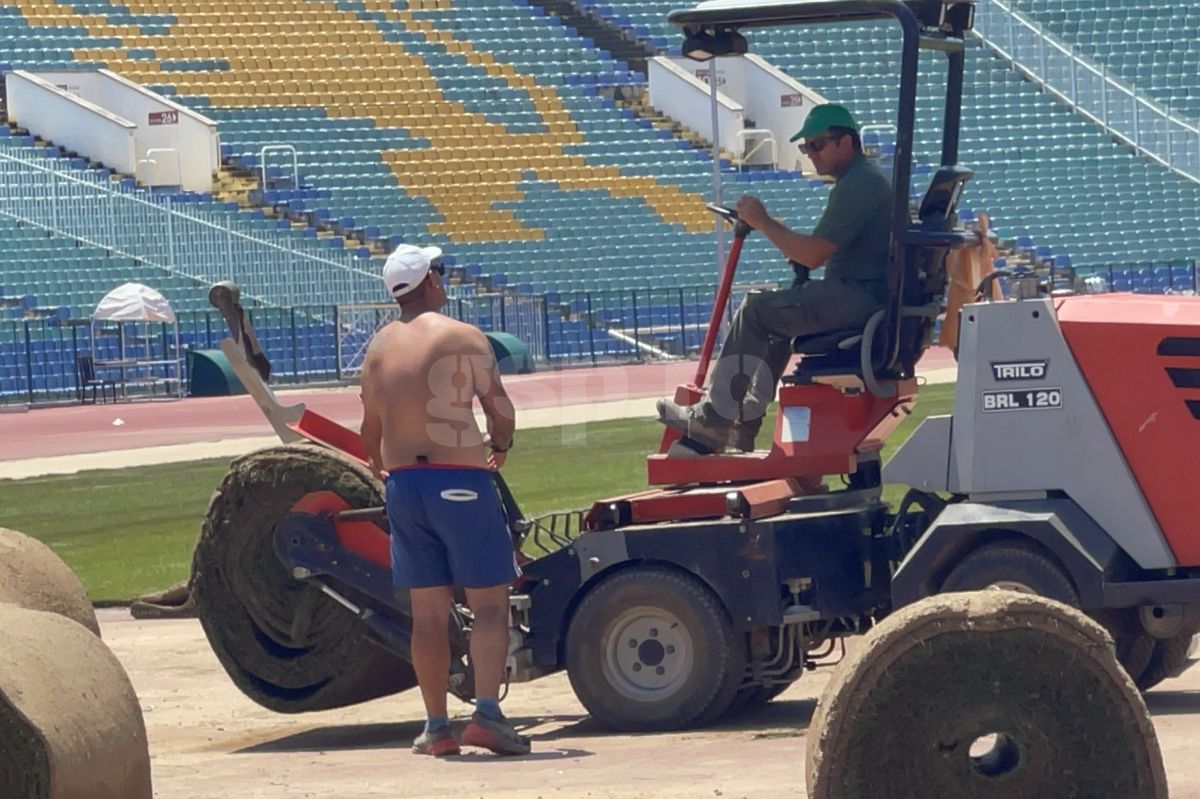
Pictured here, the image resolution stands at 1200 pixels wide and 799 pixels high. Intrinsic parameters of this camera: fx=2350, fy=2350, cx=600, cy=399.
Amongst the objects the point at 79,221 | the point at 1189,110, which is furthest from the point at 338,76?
the point at 1189,110

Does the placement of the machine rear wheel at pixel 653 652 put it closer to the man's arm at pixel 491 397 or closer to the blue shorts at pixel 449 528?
the blue shorts at pixel 449 528

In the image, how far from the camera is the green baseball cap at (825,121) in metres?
9.00

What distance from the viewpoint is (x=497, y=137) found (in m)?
43.9

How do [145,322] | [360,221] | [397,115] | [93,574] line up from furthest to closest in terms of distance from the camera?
1. [397,115]
2. [360,221]
3. [145,322]
4. [93,574]

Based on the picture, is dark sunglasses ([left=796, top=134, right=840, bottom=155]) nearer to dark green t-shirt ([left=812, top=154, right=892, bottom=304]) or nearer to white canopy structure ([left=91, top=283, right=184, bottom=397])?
dark green t-shirt ([left=812, top=154, right=892, bottom=304])

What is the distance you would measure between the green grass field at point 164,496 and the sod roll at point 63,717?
670 centimetres

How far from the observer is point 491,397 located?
27.4ft

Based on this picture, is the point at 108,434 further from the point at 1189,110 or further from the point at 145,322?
the point at 1189,110

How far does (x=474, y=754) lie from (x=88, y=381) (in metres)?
26.9

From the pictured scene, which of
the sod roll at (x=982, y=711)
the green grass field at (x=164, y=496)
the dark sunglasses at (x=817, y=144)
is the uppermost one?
the dark sunglasses at (x=817, y=144)

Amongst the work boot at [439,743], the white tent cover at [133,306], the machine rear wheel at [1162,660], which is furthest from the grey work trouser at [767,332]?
the white tent cover at [133,306]

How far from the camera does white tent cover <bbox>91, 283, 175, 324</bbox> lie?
3347 centimetres

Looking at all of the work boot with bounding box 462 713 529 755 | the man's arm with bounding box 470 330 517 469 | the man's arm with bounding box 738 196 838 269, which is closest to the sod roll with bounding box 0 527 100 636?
the work boot with bounding box 462 713 529 755

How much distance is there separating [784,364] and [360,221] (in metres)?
32.0
